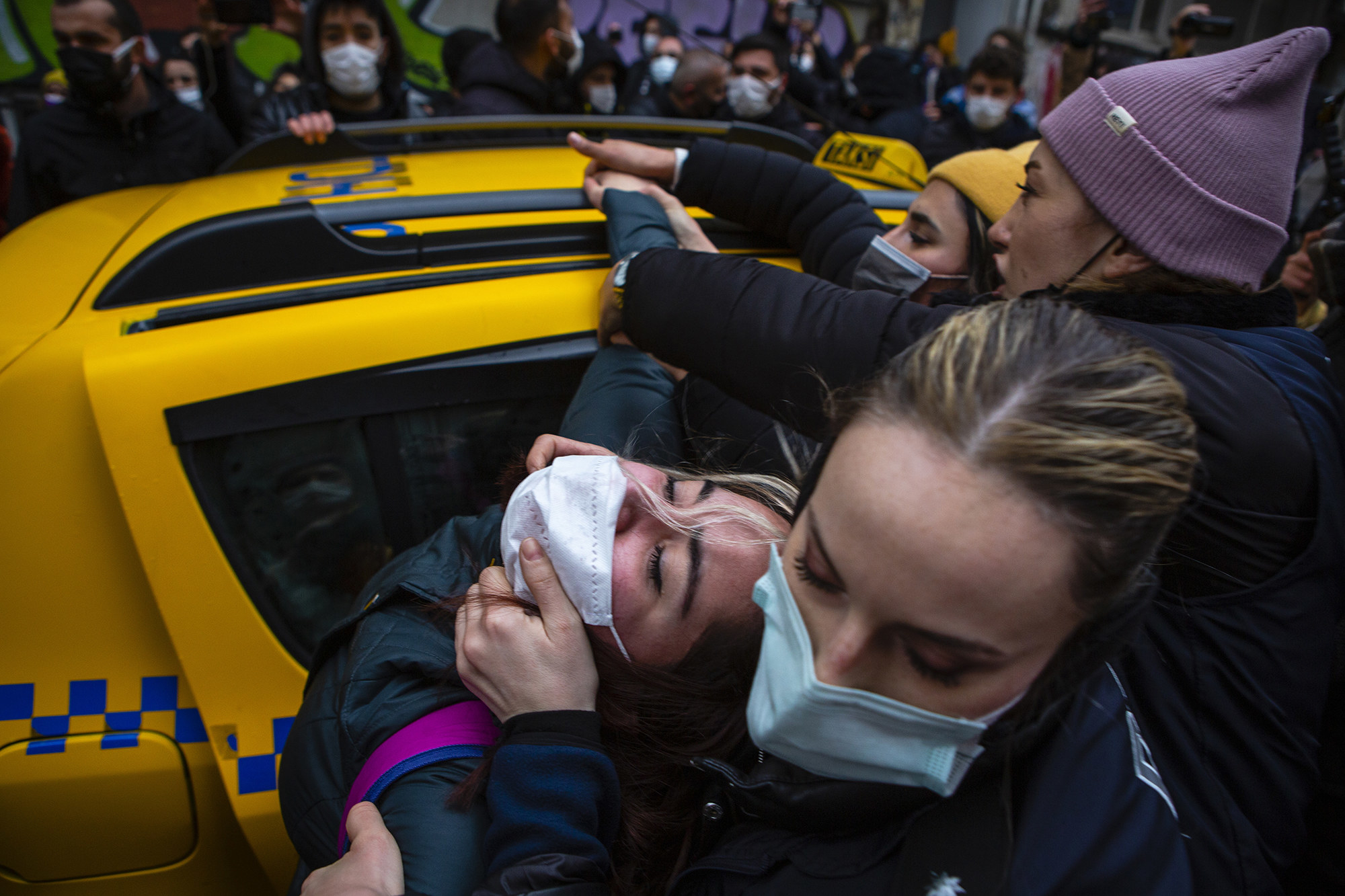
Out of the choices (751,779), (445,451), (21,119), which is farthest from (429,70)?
(751,779)

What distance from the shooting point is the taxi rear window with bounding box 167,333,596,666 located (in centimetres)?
155

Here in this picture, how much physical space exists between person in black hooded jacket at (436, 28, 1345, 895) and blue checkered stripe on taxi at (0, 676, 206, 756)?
3.26 feet

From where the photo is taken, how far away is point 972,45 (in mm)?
14438

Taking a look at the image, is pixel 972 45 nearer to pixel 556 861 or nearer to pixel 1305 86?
pixel 1305 86

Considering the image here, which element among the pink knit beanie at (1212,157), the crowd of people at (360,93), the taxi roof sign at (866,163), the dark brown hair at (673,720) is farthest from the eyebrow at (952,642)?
the crowd of people at (360,93)

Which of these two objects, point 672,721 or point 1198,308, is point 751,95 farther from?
point 672,721

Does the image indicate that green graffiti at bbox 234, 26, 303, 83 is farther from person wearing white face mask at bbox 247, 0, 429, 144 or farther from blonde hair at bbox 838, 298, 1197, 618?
blonde hair at bbox 838, 298, 1197, 618

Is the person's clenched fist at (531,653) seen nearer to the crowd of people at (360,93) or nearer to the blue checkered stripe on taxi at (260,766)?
the blue checkered stripe on taxi at (260,766)

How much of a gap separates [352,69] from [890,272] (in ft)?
9.00

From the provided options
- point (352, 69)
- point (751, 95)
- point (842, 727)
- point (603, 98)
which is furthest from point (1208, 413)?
point (603, 98)

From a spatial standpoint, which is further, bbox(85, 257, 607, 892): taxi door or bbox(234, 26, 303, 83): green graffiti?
bbox(234, 26, 303, 83): green graffiti

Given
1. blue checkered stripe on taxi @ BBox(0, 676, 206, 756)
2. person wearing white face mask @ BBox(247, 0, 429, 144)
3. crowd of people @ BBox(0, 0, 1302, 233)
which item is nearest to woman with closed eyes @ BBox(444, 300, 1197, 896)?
blue checkered stripe on taxi @ BBox(0, 676, 206, 756)

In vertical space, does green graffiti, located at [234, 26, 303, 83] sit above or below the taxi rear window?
above

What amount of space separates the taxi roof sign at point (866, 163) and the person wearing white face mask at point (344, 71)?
2098 millimetres
